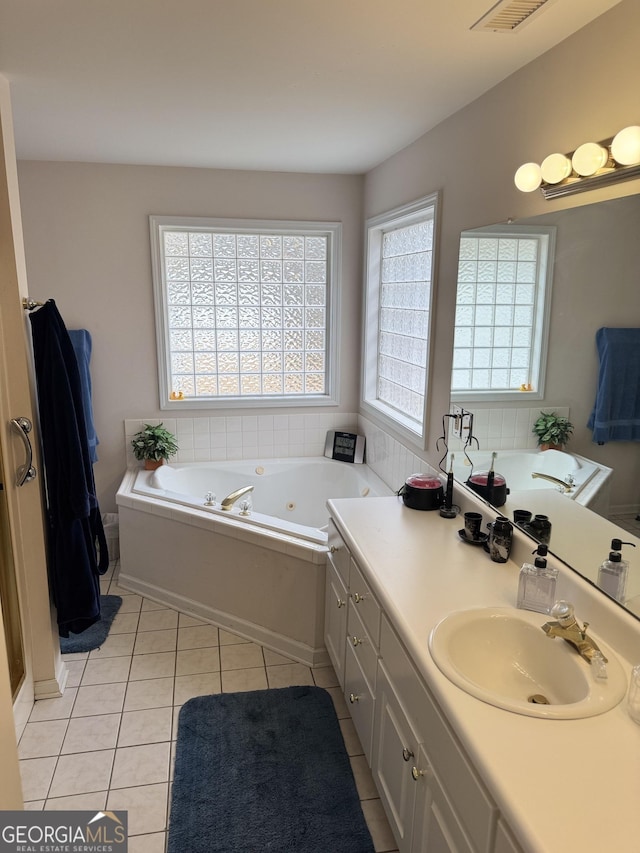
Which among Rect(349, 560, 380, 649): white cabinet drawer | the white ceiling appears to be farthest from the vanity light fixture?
Rect(349, 560, 380, 649): white cabinet drawer

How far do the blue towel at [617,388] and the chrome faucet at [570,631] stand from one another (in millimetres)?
483

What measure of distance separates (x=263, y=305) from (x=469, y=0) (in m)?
2.64

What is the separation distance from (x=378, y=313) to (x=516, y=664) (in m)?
2.76

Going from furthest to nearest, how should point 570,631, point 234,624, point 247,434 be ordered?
point 247,434
point 234,624
point 570,631

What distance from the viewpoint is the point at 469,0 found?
162 cm

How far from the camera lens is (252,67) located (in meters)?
2.12

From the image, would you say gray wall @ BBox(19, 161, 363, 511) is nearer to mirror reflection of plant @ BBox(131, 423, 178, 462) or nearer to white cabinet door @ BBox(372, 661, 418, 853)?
mirror reflection of plant @ BBox(131, 423, 178, 462)

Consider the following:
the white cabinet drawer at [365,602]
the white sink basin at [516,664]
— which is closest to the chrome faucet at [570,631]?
the white sink basin at [516,664]

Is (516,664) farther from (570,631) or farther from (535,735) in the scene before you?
(535,735)

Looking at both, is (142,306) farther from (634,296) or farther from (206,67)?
(634,296)

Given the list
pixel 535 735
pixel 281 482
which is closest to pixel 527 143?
pixel 535 735

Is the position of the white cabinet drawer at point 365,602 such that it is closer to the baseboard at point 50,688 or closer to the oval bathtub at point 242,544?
the oval bathtub at point 242,544

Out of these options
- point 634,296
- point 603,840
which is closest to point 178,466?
point 634,296

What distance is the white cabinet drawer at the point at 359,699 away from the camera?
80.3 inches
